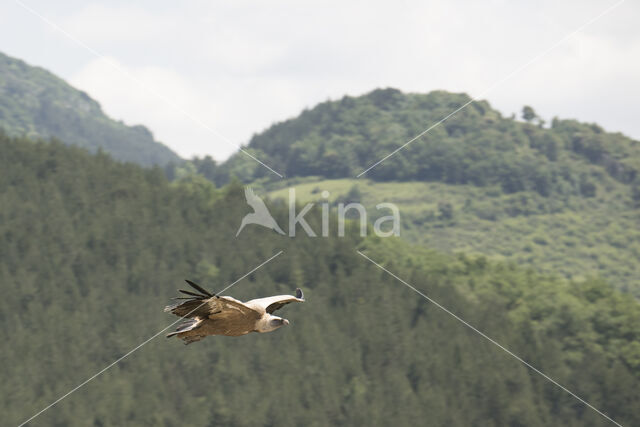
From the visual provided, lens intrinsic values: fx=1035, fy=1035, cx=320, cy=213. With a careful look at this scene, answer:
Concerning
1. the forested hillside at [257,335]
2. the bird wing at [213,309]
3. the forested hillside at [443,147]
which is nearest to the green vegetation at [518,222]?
the forested hillside at [443,147]

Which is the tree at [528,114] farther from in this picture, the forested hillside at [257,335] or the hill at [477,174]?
the forested hillside at [257,335]

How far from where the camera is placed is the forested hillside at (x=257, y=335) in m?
63.1

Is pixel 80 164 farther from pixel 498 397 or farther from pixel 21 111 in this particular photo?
pixel 21 111

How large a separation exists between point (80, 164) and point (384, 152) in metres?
88.8

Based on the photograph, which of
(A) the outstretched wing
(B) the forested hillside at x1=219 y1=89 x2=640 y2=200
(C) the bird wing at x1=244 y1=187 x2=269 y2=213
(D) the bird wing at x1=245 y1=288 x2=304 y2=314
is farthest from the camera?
(B) the forested hillside at x1=219 y1=89 x2=640 y2=200

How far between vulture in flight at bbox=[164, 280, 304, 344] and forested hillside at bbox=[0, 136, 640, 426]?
5395 centimetres

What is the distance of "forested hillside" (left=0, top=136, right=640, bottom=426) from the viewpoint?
207 feet

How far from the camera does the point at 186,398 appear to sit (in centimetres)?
6194

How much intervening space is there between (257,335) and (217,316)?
58731 millimetres

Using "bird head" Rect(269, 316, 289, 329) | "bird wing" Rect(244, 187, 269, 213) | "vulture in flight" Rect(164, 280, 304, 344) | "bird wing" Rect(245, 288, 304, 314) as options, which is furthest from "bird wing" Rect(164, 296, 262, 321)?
"bird wing" Rect(244, 187, 269, 213)

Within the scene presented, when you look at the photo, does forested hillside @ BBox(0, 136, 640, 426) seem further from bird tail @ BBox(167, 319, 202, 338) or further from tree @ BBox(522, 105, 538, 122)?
tree @ BBox(522, 105, 538, 122)

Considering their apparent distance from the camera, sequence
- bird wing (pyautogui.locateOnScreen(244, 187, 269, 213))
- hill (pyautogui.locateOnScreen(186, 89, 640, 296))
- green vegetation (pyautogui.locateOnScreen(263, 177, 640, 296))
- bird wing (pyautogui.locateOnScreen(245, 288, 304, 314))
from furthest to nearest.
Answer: hill (pyautogui.locateOnScreen(186, 89, 640, 296)) → green vegetation (pyautogui.locateOnScreen(263, 177, 640, 296)) → bird wing (pyautogui.locateOnScreen(244, 187, 269, 213)) → bird wing (pyautogui.locateOnScreen(245, 288, 304, 314))

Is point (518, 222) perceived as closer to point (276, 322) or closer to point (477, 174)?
point (477, 174)

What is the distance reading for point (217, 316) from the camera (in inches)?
207
